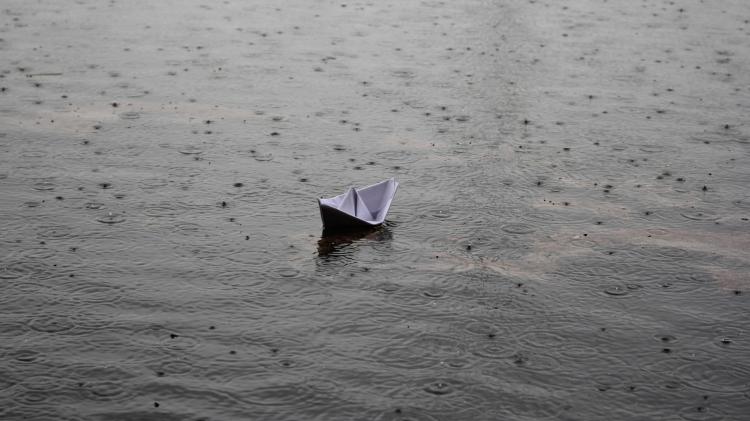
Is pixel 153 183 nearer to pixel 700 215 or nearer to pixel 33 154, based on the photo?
pixel 33 154

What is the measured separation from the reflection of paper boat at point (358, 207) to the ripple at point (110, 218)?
233 cm

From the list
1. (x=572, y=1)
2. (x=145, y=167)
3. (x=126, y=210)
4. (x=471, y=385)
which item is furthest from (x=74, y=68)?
(x=572, y=1)

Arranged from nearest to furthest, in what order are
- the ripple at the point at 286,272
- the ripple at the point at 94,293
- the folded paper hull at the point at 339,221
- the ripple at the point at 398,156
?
the ripple at the point at 94,293 → the ripple at the point at 286,272 → the folded paper hull at the point at 339,221 → the ripple at the point at 398,156

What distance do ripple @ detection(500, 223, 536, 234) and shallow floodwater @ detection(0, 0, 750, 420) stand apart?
0.03m

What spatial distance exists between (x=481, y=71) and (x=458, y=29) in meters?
3.30

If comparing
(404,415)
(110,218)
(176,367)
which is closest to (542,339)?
(404,415)

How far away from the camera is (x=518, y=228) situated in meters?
10.6

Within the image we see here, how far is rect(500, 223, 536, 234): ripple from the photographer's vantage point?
10.5 m

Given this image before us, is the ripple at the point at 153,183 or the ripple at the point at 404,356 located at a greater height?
the ripple at the point at 153,183

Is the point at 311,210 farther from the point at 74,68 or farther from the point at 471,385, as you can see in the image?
the point at 74,68

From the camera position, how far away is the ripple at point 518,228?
10.5 metres

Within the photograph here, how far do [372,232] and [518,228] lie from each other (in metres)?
1.66

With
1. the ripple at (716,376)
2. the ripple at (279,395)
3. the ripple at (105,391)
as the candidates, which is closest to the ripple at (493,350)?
the ripple at (716,376)

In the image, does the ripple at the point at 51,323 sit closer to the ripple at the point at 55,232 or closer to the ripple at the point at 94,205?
the ripple at the point at 55,232
